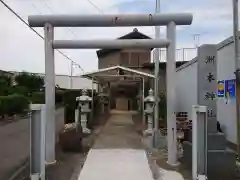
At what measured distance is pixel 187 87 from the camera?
16.3 m

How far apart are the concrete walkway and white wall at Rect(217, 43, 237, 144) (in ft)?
8.70

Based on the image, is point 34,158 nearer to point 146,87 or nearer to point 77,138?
point 77,138

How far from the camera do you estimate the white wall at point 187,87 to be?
46.4 feet

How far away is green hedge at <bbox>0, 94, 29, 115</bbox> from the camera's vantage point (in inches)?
754

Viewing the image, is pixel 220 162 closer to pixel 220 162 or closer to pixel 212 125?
pixel 220 162

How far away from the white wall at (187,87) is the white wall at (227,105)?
8.98 feet

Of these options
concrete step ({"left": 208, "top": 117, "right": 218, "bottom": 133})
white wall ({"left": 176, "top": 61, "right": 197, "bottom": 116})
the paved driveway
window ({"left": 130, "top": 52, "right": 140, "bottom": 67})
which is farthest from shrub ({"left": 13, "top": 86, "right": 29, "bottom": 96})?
concrete step ({"left": 208, "top": 117, "right": 218, "bottom": 133})

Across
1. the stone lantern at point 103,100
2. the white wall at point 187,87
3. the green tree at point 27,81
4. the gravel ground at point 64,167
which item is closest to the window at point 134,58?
the stone lantern at point 103,100

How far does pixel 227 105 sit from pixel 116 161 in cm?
439

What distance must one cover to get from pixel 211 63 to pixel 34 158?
397 centimetres

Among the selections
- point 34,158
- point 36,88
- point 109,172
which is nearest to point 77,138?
point 109,172

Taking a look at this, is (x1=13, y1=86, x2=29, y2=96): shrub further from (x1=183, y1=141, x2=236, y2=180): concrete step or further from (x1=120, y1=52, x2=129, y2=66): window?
(x1=183, y1=141, x2=236, y2=180): concrete step

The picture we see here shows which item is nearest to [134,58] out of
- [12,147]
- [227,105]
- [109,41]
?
[227,105]

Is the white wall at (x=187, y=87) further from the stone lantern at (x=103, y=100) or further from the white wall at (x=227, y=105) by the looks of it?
the stone lantern at (x=103, y=100)
